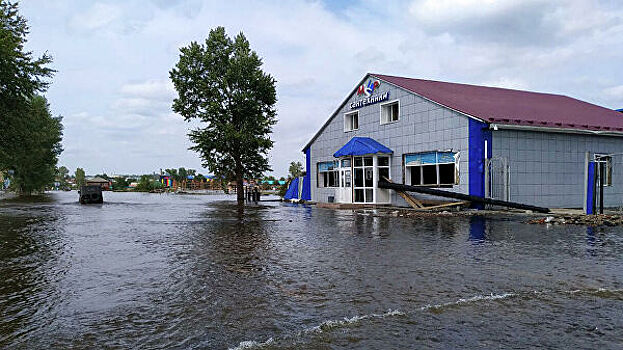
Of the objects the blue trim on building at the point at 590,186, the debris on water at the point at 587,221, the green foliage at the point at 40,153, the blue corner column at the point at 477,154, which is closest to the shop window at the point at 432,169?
the blue corner column at the point at 477,154

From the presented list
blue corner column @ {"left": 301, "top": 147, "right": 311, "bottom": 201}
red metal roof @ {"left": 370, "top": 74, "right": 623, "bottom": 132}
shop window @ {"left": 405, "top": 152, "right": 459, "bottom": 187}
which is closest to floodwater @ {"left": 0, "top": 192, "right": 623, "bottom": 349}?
shop window @ {"left": 405, "top": 152, "right": 459, "bottom": 187}

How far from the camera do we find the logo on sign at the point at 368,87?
85.8ft

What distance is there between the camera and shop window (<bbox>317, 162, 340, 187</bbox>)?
94.3 feet

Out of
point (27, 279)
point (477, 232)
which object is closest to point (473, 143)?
point (477, 232)

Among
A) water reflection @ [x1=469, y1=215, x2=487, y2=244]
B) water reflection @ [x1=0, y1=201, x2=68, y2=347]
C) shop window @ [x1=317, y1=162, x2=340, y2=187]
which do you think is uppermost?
shop window @ [x1=317, y1=162, x2=340, y2=187]

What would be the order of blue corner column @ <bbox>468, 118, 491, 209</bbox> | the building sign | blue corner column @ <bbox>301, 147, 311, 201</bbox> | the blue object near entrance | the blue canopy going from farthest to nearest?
the blue object near entrance, blue corner column @ <bbox>301, 147, 311, 201</bbox>, the building sign, the blue canopy, blue corner column @ <bbox>468, 118, 491, 209</bbox>

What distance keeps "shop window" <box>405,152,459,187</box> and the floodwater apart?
10.4 m

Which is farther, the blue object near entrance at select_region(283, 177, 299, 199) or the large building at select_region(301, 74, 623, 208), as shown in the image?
the blue object near entrance at select_region(283, 177, 299, 199)

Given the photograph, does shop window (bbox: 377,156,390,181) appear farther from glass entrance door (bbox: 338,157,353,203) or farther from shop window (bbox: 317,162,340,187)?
shop window (bbox: 317,162,340,187)

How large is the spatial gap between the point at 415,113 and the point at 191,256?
56.7 feet

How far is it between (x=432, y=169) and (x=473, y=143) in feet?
9.44

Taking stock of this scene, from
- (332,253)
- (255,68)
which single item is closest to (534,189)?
(332,253)

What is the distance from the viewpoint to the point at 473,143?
19.6 meters

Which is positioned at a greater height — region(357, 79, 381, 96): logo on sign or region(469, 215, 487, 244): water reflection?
region(357, 79, 381, 96): logo on sign
